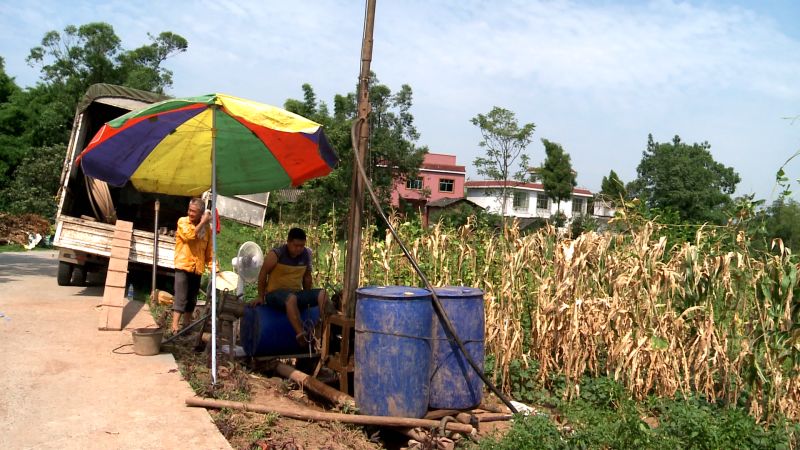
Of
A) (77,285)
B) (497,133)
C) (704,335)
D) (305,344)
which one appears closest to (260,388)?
(305,344)

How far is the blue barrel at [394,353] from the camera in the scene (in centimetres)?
513

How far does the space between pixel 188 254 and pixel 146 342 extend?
4.52ft

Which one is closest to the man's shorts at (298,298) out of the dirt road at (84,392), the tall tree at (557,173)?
the dirt road at (84,392)

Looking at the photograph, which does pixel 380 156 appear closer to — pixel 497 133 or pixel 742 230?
pixel 497 133

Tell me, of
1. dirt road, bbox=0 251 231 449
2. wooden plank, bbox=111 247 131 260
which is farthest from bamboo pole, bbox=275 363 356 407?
wooden plank, bbox=111 247 131 260

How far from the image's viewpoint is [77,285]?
37.3 ft

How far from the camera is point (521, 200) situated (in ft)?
201

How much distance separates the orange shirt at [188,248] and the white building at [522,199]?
166ft

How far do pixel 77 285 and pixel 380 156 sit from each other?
26.6 m

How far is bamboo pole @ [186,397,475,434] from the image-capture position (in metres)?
5.09

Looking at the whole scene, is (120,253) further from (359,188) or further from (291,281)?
(359,188)

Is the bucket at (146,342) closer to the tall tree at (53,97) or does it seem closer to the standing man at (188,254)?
the standing man at (188,254)

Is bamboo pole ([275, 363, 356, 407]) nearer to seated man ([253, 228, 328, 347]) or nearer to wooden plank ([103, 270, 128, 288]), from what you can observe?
seated man ([253, 228, 328, 347])

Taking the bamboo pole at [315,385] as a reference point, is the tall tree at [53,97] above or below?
above
